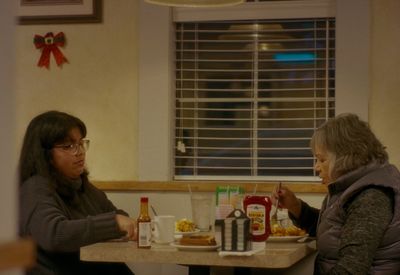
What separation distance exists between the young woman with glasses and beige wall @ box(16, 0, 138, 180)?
71 centimetres

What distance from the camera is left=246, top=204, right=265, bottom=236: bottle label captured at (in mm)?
2969

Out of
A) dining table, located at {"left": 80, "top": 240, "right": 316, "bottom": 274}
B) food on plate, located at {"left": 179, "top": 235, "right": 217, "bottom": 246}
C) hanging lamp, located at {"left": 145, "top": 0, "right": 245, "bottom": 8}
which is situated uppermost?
hanging lamp, located at {"left": 145, "top": 0, "right": 245, "bottom": 8}

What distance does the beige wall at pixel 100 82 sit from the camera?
14.0ft

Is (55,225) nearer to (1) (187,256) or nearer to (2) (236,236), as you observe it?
(1) (187,256)

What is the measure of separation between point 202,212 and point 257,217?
707 mm

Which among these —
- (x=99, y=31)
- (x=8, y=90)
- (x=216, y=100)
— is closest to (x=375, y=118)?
(x=216, y=100)

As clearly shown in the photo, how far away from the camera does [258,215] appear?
3.02 m

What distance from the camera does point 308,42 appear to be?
4.24m

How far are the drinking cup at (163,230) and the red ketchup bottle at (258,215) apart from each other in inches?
11.9

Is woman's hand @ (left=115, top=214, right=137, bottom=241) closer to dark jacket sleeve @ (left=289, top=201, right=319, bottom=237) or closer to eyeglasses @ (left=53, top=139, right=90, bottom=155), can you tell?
eyeglasses @ (left=53, top=139, right=90, bottom=155)

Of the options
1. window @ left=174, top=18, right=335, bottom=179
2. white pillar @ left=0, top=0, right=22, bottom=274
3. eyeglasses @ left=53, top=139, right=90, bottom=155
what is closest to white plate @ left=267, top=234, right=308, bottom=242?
eyeglasses @ left=53, top=139, right=90, bottom=155

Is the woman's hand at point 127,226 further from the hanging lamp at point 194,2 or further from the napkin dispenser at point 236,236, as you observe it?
the hanging lamp at point 194,2

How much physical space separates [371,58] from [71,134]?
1635mm

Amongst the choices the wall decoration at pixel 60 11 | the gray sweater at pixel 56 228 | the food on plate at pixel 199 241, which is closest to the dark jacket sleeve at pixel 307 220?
the food on plate at pixel 199 241
